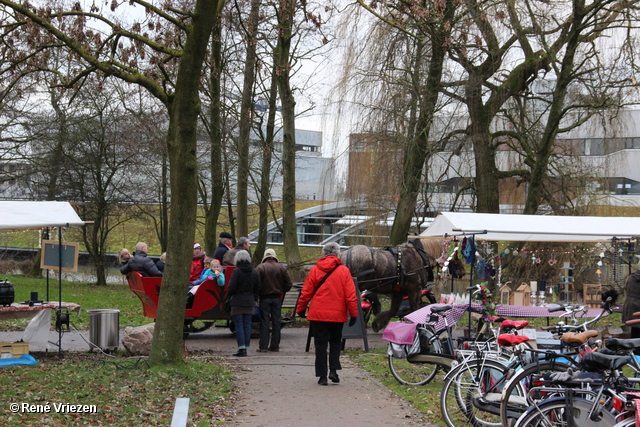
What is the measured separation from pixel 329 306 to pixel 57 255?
5132 millimetres

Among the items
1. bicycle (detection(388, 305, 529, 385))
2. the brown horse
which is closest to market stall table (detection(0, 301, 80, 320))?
bicycle (detection(388, 305, 529, 385))

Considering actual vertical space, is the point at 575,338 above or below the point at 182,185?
below

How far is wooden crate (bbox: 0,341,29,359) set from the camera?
10891 millimetres

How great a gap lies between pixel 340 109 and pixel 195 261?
682 centimetres

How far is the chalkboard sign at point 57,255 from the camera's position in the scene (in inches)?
484

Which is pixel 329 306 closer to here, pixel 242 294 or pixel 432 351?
pixel 432 351

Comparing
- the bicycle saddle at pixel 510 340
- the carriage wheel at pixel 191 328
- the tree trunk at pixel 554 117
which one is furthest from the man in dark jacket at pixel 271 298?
the tree trunk at pixel 554 117

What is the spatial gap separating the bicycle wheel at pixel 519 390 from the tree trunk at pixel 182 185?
549 centimetres

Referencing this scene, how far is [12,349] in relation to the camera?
11.0 m

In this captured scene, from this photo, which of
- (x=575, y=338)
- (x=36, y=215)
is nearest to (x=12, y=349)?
(x=36, y=215)

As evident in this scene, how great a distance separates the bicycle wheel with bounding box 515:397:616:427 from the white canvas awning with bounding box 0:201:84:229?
7941 millimetres

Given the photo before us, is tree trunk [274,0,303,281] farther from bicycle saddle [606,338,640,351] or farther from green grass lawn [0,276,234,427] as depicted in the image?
bicycle saddle [606,338,640,351]

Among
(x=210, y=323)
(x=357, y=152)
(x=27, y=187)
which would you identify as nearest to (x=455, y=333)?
(x=210, y=323)

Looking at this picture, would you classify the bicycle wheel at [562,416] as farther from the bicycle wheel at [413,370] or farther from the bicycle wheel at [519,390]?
the bicycle wheel at [413,370]
